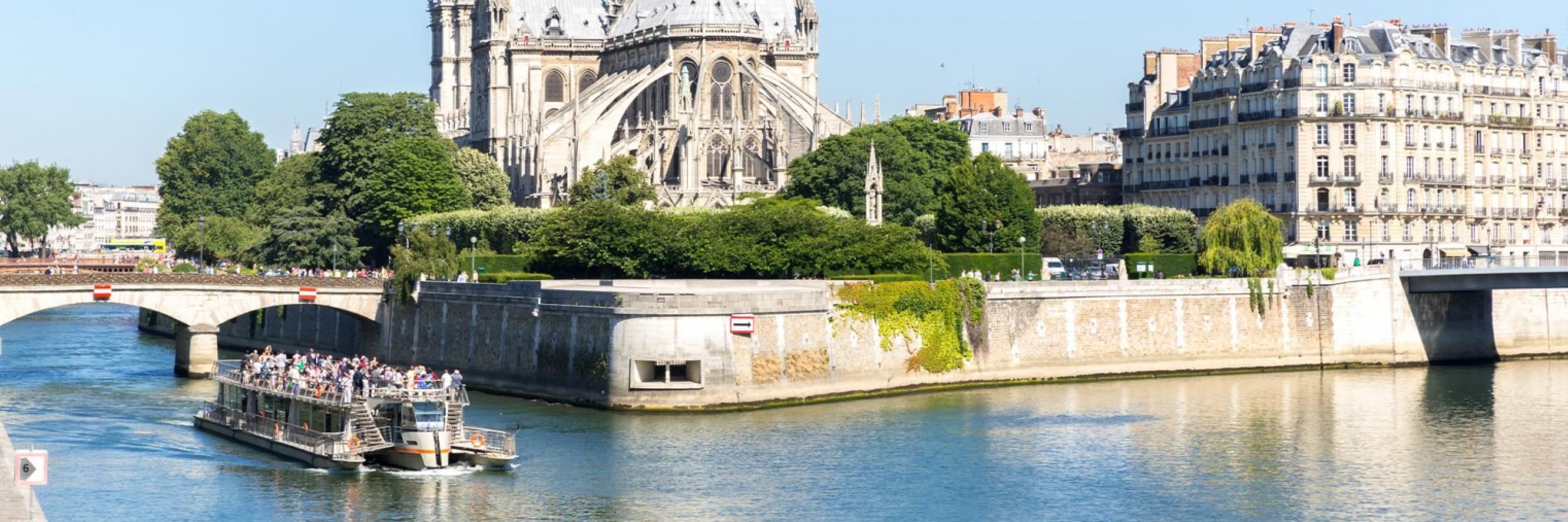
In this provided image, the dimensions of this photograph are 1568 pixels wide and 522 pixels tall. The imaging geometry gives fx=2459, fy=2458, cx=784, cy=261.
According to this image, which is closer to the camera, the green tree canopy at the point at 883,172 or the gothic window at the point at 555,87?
the green tree canopy at the point at 883,172

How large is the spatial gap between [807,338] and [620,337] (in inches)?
224

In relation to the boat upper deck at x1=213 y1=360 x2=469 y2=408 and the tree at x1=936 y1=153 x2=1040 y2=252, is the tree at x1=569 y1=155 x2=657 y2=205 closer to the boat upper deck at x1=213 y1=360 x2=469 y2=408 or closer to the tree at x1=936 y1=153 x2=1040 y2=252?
the tree at x1=936 y1=153 x2=1040 y2=252

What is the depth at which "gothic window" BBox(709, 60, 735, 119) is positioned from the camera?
409 feet

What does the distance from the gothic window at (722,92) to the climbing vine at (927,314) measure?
53.0 metres

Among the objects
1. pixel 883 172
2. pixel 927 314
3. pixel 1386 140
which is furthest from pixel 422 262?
pixel 1386 140

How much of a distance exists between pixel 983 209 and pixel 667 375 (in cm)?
2898

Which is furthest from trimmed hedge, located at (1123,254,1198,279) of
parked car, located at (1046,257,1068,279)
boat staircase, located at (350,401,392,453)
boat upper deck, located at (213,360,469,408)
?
boat staircase, located at (350,401,392,453)

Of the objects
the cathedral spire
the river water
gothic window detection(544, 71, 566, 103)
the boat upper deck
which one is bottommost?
the river water

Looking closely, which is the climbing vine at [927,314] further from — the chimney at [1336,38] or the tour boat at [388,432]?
the chimney at [1336,38]

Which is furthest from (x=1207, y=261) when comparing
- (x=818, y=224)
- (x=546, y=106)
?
(x=546, y=106)

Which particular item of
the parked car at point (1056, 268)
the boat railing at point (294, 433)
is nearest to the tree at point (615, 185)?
the parked car at point (1056, 268)

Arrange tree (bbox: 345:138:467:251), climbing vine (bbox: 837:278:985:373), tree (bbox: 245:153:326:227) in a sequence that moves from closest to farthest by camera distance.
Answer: climbing vine (bbox: 837:278:985:373) < tree (bbox: 345:138:467:251) < tree (bbox: 245:153:326:227)

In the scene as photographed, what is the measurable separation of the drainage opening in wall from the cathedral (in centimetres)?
4629

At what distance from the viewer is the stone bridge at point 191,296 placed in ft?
243
